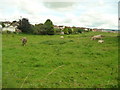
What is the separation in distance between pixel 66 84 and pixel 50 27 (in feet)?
146

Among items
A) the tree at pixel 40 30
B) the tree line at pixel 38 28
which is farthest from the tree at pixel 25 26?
the tree at pixel 40 30

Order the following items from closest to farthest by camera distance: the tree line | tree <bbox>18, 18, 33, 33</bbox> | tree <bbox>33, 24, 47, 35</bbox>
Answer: tree <bbox>33, 24, 47, 35</bbox> < the tree line < tree <bbox>18, 18, 33, 33</bbox>

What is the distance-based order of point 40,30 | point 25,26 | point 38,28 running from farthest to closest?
point 25,26, point 38,28, point 40,30

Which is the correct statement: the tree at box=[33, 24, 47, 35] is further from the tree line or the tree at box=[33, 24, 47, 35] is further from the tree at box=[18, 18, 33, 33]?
the tree at box=[18, 18, 33, 33]

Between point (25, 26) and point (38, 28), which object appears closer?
point (38, 28)

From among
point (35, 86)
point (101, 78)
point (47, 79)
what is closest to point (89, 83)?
point (101, 78)

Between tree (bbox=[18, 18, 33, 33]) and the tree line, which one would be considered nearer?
the tree line

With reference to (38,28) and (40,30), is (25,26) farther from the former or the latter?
(40,30)

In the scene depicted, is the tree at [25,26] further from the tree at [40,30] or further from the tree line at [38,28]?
the tree at [40,30]

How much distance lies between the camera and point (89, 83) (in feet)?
24.2

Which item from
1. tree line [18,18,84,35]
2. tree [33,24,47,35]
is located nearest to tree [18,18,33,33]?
tree line [18,18,84,35]

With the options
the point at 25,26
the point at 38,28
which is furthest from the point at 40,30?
the point at 25,26

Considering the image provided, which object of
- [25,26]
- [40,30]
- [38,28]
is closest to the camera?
[40,30]

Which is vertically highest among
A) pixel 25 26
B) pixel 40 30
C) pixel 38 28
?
pixel 25 26
